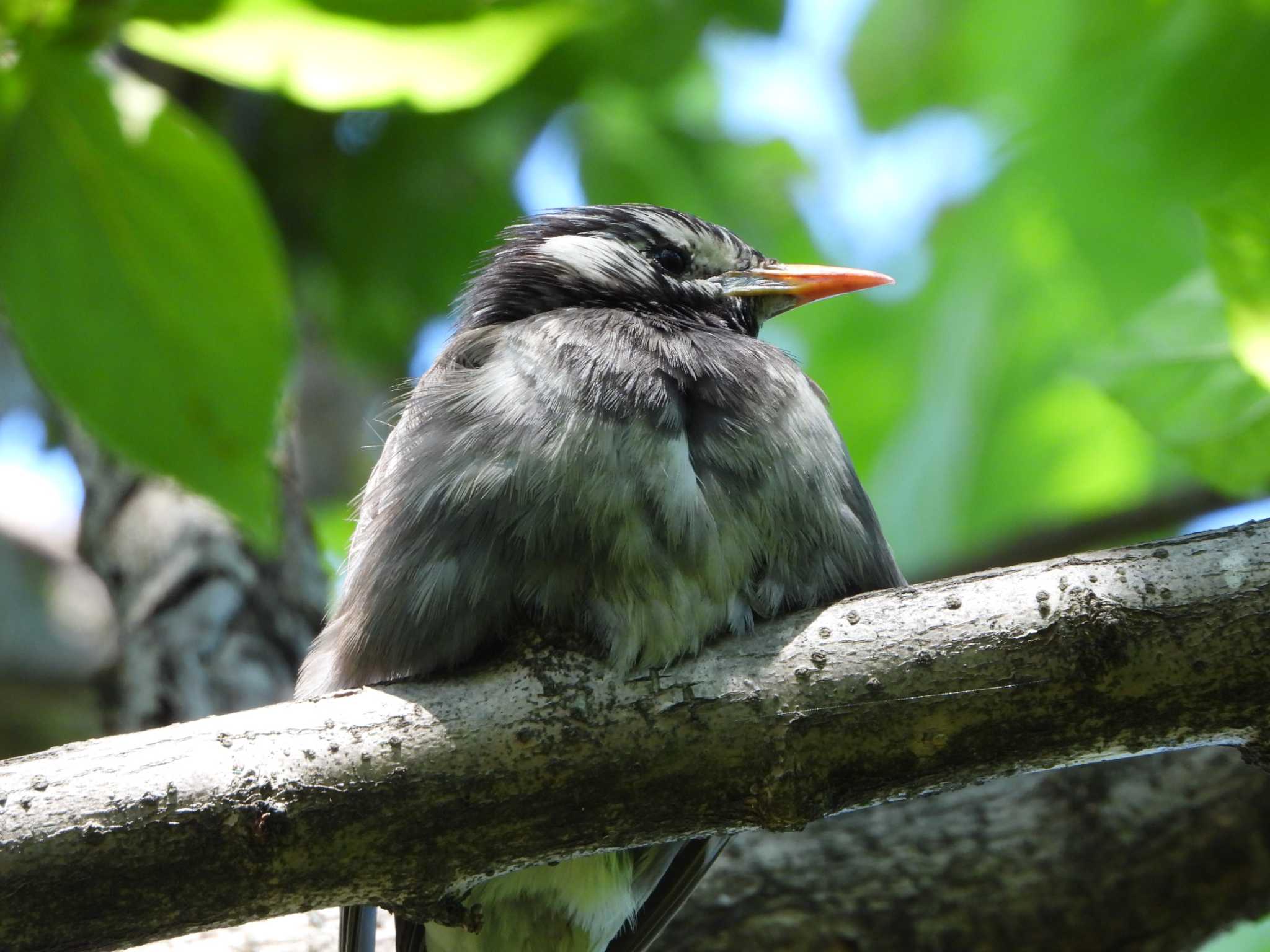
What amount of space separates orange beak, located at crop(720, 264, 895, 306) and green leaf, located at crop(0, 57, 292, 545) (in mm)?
1827

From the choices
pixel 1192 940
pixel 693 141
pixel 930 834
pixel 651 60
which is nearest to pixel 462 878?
pixel 930 834

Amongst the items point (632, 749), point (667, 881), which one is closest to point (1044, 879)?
point (667, 881)

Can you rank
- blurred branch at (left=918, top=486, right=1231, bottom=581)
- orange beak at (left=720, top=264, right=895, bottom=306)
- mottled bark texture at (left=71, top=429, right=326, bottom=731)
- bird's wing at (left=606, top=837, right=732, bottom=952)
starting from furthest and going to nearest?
blurred branch at (left=918, top=486, right=1231, bottom=581) → mottled bark texture at (left=71, top=429, right=326, bottom=731) → orange beak at (left=720, top=264, right=895, bottom=306) → bird's wing at (left=606, top=837, right=732, bottom=952)

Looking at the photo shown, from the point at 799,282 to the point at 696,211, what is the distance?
5.84ft

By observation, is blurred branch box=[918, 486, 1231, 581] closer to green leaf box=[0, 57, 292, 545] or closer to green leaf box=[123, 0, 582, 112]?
green leaf box=[123, 0, 582, 112]

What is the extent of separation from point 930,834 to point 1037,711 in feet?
4.82

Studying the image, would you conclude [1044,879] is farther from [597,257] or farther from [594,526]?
[597,257]

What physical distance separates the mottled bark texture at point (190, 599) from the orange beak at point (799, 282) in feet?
5.53

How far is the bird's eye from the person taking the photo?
13.6ft

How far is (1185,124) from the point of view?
3.77 m

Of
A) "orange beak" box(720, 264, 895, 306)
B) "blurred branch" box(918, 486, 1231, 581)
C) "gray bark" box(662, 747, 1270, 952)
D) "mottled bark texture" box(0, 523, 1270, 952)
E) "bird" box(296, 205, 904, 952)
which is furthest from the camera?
"blurred branch" box(918, 486, 1231, 581)

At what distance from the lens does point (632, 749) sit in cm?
252

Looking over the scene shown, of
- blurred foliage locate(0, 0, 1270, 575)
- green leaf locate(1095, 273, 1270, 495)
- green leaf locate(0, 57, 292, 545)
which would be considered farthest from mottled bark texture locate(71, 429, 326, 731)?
green leaf locate(1095, 273, 1270, 495)

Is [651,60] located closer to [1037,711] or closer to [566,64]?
[566,64]
